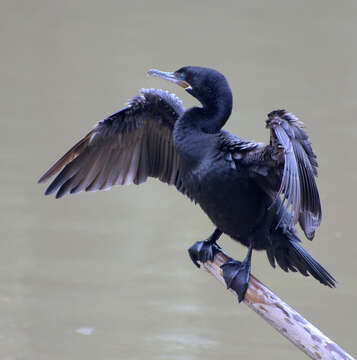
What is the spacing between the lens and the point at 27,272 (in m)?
4.56

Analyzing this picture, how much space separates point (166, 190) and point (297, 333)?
10.9ft

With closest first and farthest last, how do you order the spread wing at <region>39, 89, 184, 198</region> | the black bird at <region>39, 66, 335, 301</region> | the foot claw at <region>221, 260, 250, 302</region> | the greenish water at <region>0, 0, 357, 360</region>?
the black bird at <region>39, 66, 335, 301</region> → the foot claw at <region>221, 260, 250, 302</region> → the spread wing at <region>39, 89, 184, 198</region> → the greenish water at <region>0, 0, 357, 360</region>

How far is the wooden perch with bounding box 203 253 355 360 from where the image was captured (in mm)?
2363

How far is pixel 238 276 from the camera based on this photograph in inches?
103

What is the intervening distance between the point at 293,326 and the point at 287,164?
51cm

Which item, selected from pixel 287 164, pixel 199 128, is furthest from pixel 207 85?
pixel 287 164

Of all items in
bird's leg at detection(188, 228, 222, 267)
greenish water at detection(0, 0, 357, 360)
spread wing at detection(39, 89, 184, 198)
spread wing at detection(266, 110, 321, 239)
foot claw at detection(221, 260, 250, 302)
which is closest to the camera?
spread wing at detection(266, 110, 321, 239)

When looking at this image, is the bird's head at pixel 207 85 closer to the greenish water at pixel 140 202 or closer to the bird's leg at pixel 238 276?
the bird's leg at pixel 238 276

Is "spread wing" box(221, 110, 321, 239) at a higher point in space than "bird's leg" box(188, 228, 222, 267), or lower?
higher

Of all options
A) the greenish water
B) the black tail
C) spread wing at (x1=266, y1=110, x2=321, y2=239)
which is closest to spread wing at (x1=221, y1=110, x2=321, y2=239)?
spread wing at (x1=266, y1=110, x2=321, y2=239)

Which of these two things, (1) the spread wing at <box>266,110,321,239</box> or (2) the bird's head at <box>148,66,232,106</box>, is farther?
(2) the bird's head at <box>148,66,232,106</box>

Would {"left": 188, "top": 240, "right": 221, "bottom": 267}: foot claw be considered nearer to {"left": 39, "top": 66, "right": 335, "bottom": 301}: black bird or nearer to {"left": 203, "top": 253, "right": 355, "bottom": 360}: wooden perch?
{"left": 39, "top": 66, "right": 335, "bottom": 301}: black bird

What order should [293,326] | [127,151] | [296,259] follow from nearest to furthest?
[293,326] → [296,259] → [127,151]

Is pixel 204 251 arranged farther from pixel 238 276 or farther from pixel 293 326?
pixel 293 326
